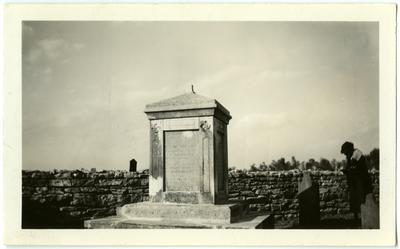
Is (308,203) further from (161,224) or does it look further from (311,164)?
(161,224)

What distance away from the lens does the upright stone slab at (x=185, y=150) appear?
7.75 metres

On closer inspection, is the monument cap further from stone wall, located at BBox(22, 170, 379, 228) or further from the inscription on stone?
stone wall, located at BBox(22, 170, 379, 228)

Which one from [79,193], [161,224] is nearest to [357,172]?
[161,224]

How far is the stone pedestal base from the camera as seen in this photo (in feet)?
24.1

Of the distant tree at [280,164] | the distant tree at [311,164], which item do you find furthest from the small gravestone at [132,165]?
the distant tree at [311,164]

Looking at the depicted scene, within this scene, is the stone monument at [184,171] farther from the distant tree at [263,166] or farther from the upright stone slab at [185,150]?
the distant tree at [263,166]

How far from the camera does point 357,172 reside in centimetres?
872

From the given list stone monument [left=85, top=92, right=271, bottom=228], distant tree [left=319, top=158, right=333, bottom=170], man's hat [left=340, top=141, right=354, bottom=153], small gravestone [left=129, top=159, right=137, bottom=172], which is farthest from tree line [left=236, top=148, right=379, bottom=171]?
small gravestone [left=129, top=159, right=137, bottom=172]

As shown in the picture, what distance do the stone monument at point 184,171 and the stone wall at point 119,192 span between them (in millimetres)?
2039

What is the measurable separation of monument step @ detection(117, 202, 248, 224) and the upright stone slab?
0.60 feet

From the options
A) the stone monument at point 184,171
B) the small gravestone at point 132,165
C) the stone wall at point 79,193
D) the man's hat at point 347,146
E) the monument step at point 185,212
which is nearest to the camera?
the monument step at point 185,212

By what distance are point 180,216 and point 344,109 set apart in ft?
11.7

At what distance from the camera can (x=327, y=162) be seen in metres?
9.62
